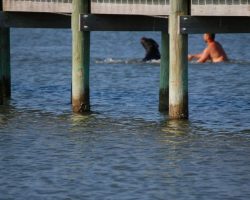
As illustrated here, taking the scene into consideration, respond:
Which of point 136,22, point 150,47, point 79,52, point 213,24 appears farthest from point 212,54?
point 213,24

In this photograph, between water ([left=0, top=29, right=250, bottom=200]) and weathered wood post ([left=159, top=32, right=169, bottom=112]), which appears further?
weathered wood post ([left=159, top=32, right=169, bottom=112])

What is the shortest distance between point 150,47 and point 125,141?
770 inches

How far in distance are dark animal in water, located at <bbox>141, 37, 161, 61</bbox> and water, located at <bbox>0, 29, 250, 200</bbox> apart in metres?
2.66

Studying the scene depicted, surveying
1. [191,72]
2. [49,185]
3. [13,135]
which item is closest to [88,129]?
[13,135]

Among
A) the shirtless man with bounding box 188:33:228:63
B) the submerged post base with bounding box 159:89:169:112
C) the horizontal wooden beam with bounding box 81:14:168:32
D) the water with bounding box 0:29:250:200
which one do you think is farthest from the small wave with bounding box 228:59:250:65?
the horizontal wooden beam with bounding box 81:14:168:32

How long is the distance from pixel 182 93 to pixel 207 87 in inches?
425

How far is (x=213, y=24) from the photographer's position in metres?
26.7

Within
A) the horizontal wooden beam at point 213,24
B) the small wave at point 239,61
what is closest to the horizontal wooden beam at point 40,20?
the horizontal wooden beam at point 213,24

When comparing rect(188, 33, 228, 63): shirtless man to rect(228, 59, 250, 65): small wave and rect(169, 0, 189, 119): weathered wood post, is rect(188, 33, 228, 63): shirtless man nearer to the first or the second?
rect(228, 59, 250, 65): small wave

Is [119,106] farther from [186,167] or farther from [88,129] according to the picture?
[186,167]

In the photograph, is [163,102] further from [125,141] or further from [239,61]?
[239,61]

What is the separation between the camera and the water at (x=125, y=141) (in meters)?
20.5

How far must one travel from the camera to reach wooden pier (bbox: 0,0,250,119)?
26.2m

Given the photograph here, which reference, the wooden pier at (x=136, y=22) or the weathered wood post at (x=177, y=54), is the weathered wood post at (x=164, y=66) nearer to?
the wooden pier at (x=136, y=22)
